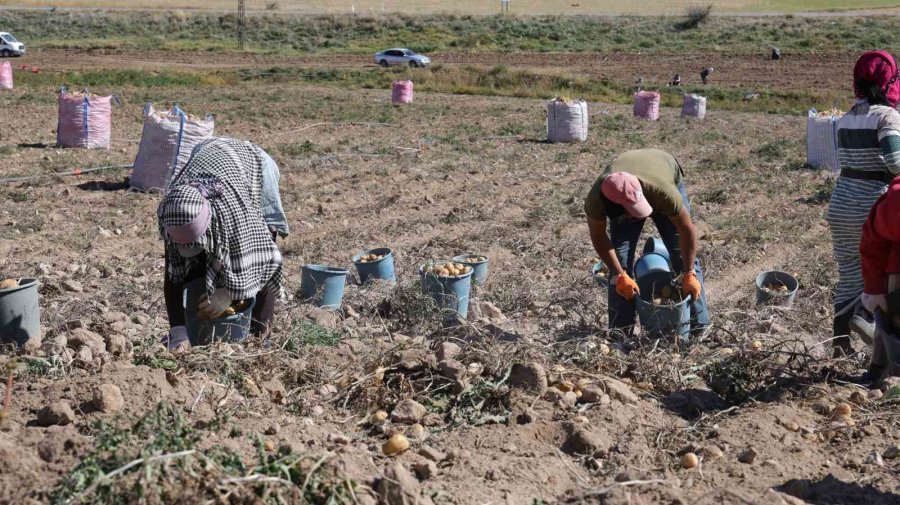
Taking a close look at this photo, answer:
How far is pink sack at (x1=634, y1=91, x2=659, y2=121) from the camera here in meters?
17.5

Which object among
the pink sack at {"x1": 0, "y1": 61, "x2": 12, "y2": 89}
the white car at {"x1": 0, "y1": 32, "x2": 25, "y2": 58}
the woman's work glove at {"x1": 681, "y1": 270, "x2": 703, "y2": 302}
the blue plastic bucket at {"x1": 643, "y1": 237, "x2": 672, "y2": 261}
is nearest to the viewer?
the woman's work glove at {"x1": 681, "y1": 270, "x2": 703, "y2": 302}

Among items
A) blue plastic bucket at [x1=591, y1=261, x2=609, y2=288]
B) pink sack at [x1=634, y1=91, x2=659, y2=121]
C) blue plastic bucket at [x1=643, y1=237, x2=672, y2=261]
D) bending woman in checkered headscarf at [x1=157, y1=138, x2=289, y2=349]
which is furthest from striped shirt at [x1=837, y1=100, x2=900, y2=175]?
pink sack at [x1=634, y1=91, x2=659, y2=121]

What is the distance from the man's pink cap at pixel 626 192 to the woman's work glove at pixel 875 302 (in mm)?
969

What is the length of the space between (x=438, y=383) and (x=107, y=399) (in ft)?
4.14

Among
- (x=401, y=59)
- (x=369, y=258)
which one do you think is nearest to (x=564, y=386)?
(x=369, y=258)

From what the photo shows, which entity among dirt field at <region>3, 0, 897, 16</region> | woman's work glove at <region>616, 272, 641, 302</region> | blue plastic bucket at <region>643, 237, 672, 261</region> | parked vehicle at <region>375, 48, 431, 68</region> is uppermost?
dirt field at <region>3, 0, 897, 16</region>

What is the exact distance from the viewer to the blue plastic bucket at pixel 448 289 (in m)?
5.61

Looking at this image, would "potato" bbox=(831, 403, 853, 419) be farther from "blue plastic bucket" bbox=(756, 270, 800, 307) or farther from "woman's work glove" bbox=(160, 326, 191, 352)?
"woman's work glove" bbox=(160, 326, 191, 352)

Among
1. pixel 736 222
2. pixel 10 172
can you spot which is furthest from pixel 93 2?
pixel 736 222

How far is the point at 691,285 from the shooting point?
15.2 feet

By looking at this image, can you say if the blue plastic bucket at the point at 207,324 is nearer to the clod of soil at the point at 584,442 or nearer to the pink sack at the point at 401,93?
the clod of soil at the point at 584,442

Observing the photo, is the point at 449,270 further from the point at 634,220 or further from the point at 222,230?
the point at 222,230

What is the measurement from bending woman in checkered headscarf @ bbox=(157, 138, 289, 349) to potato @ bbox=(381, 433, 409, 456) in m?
1.28

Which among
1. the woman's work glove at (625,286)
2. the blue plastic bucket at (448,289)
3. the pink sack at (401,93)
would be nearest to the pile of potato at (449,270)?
the blue plastic bucket at (448,289)
